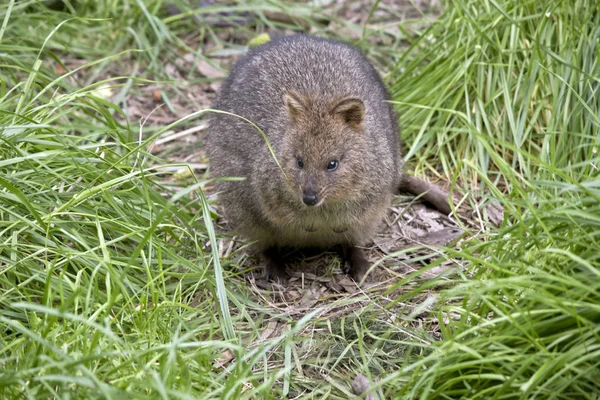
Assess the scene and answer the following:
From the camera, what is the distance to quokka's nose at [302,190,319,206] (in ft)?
16.8

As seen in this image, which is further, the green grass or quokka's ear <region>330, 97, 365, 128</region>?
quokka's ear <region>330, 97, 365, 128</region>

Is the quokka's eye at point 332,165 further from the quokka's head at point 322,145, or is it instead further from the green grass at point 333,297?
the green grass at point 333,297

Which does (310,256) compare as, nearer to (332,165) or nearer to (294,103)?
(332,165)

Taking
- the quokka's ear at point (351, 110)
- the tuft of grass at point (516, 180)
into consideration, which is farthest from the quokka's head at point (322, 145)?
the tuft of grass at point (516, 180)

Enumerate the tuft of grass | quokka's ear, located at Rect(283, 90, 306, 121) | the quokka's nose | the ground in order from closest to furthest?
1. the tuft of grass
2. the quokka's nose
3. quokka's ear, located at Rect(283, 90, 306, 121)
4. the ground

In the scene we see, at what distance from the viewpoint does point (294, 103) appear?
17.3ft

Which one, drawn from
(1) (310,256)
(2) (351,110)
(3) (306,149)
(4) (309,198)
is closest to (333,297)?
(1) (310,256)

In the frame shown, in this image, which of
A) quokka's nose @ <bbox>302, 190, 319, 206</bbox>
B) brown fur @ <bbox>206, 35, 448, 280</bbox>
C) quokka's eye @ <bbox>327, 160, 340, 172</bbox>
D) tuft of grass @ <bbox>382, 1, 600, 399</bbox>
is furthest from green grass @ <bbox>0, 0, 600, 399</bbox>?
quokka's eye @ <bbox>327, 160, 340, 172</bbox>

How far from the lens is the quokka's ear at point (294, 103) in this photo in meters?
5.26

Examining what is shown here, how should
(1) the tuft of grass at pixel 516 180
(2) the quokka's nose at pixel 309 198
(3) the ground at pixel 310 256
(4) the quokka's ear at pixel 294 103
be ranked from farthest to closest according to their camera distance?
(3) the ground at pixel 310 256 < (4) the quokka's ear at pixel 294 103 < (2) the quokka's nose at pixel 309 198 < (1) the tuft of grass at pixel 516 180

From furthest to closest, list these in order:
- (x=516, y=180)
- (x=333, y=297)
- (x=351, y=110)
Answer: (x=333, y=297) → (x=351, y=110) → (x=516, y=180)

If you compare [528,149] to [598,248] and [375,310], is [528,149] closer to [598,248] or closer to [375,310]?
[375,310]

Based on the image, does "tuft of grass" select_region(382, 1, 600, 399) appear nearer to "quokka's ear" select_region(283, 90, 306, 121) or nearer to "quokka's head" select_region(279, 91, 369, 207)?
"quokka's head" select_region(279, 91, 369, 207)

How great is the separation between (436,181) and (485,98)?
0.80 meters
